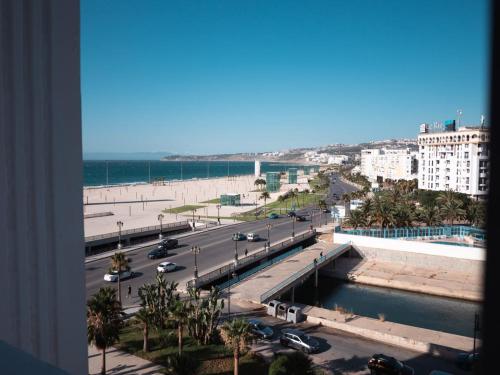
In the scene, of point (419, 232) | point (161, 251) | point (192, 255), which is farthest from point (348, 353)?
point (419, 232)

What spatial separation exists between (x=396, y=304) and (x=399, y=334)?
7.94 meters

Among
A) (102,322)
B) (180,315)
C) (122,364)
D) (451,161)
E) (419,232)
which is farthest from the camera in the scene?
(451,161)

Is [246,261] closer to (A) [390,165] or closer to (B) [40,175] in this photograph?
(B) [40,175]

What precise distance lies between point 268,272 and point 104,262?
1000cm

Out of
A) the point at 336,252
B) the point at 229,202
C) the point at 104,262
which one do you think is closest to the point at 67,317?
the point at 104,262

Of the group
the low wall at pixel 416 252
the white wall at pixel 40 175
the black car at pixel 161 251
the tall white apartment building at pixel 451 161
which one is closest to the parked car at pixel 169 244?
the black car at pixel 161 251

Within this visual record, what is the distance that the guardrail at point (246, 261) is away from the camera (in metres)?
21.5

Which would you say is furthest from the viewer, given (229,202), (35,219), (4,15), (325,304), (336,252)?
(229,202)

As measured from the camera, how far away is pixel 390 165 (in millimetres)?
97000

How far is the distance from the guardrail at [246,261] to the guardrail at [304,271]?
2.26 metres

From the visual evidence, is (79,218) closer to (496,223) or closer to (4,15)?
(4,15)

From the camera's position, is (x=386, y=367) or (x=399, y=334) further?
(x=399, y=334)

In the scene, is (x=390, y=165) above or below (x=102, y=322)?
above

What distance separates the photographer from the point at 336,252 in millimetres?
29578
